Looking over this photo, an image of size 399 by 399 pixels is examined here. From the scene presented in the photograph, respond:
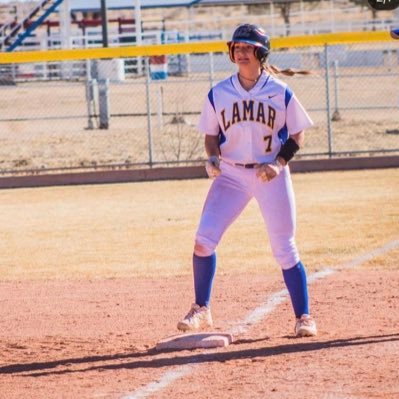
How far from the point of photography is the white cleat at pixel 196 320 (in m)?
8.01

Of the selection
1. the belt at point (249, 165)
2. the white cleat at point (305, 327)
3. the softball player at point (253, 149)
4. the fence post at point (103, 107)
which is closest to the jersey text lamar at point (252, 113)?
the softball player at point (253, 149)

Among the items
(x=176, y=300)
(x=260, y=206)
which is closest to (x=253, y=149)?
(x=260, y=206)

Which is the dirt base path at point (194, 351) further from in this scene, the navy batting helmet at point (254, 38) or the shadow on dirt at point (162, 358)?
the navy batting helmet at point (254, 38)

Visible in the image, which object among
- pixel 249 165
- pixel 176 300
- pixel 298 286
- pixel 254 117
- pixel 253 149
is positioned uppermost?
pixel 254 117

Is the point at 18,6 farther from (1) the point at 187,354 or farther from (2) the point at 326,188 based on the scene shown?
(1) the point at 187,354

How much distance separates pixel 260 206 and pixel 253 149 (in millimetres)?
369

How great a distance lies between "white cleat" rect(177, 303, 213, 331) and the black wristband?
1161 millimetres

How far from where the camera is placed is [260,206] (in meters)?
7.85

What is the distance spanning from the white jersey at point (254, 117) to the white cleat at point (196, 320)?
1019 mm

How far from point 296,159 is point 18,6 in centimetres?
2325

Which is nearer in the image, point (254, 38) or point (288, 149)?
point (254, 38)

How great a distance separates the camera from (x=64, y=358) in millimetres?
7625

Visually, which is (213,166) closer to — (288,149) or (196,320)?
(288,149)

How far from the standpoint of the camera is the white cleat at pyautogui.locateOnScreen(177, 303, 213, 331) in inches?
315
